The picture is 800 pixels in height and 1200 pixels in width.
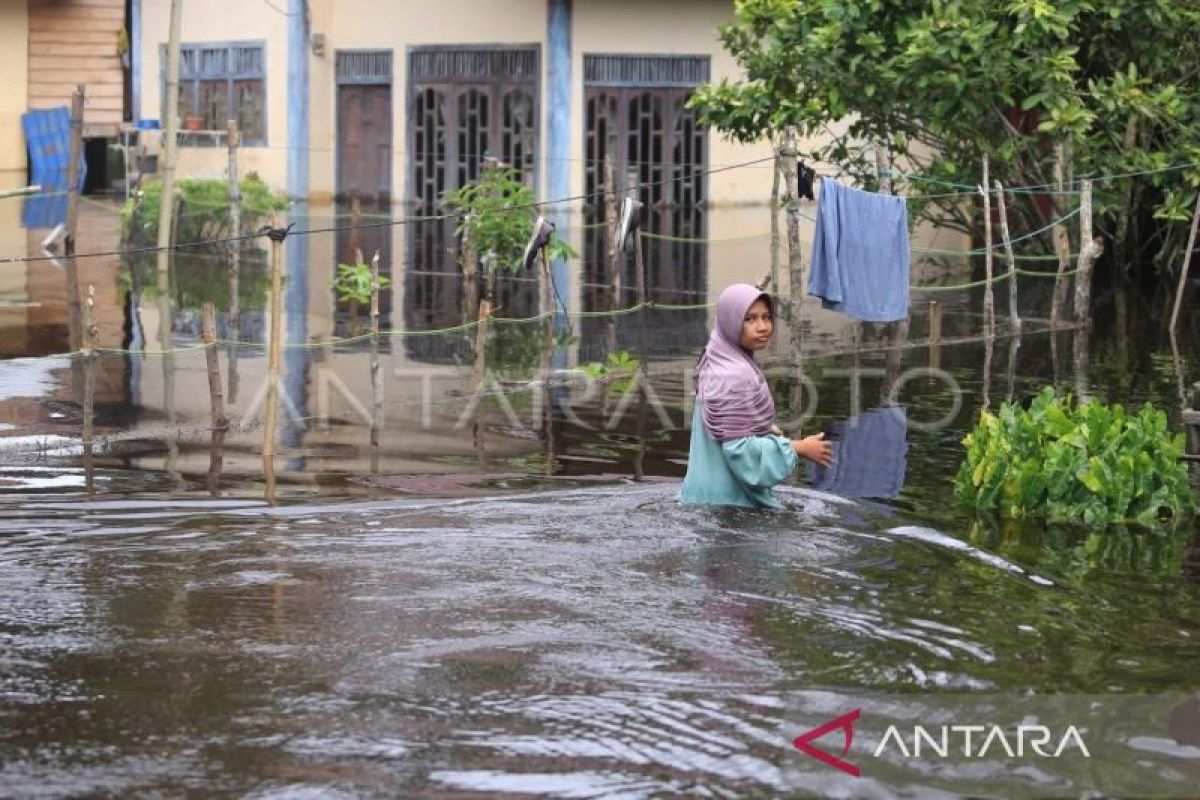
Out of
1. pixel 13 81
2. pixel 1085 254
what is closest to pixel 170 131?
pixel 1085 254

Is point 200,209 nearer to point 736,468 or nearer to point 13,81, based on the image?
point 13,81

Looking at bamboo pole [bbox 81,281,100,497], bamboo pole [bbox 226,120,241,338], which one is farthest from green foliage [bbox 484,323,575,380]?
bamboo pole [bbox 81,281,100,497]

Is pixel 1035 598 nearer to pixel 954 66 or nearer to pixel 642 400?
pixel 642 400

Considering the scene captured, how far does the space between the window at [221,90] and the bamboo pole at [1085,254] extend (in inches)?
671

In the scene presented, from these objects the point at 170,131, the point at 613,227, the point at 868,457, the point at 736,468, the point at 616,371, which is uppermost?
the point at 170,131

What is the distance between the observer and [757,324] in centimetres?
824

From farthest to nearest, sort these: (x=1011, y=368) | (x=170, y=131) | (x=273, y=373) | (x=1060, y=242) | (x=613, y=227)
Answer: (x=170, y=131) < (x=613, y=227) < (x=1060, y=242) < (x=1011, y=368) < (x=273, y=373)

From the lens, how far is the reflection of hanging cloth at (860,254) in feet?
44.9

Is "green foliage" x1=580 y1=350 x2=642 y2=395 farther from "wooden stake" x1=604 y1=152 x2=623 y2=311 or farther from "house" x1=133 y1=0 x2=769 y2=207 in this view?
"house" x1=133 y1=0 x2=769 y2=207

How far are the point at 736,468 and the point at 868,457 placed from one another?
3178 mm

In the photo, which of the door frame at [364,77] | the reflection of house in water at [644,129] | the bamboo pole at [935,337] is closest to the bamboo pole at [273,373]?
the bamboo pole at [935,337]

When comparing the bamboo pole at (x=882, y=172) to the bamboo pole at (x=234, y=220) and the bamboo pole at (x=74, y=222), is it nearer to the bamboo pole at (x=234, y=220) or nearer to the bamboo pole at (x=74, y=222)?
the bamboo pole at (x=234, y=220)

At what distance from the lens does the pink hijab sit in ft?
27.4

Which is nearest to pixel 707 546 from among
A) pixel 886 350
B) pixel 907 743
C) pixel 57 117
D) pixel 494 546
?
pixel 494 546
